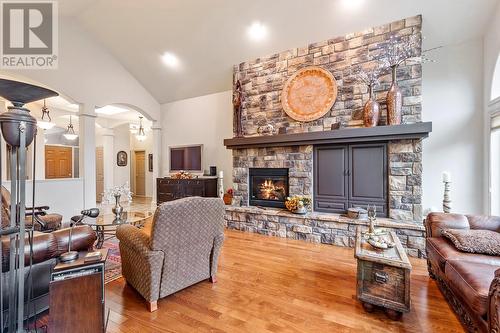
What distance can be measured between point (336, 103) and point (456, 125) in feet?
6.17

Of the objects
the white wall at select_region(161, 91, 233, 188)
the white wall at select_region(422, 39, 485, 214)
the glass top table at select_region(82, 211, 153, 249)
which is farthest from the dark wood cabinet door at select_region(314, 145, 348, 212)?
the glass top table at select_region(82, 211, 153, 249)

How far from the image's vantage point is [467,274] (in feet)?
5.44

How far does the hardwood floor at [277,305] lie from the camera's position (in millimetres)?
1784

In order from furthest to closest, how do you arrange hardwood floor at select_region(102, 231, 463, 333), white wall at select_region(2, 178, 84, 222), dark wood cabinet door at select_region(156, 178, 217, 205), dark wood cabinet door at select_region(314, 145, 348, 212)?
dark wood cabinet door at select_region(156, 178, 217, 205), white wall at select_region(2, 178, 84, 222), dark wood cabinet door at select_region(314, 145, 348, 212), hardwood floor at select_region(102, 231, 463, 333)

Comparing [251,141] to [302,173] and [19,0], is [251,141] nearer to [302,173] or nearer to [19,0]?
[302,173]

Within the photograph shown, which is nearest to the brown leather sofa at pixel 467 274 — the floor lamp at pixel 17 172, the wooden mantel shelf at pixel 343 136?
the wooden mantel shelf at pixel 343 136

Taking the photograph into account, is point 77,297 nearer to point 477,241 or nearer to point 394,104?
point 477,241

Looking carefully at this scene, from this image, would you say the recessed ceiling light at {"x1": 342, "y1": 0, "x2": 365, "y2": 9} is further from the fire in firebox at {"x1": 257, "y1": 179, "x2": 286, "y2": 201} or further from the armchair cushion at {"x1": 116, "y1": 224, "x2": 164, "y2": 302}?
the armchair cushion at {"x1": 116, "y1": 224, "x2": 164, "y2": 302}

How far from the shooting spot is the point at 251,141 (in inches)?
177

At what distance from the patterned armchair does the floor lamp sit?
0.77 m

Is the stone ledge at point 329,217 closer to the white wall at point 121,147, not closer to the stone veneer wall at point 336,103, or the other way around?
the stone veneer wall at point 336,103

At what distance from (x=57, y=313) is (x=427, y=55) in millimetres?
5526

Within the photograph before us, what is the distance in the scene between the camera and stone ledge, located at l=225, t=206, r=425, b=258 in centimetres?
318

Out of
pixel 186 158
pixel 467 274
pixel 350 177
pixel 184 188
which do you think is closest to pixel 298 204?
pixel 350 177
